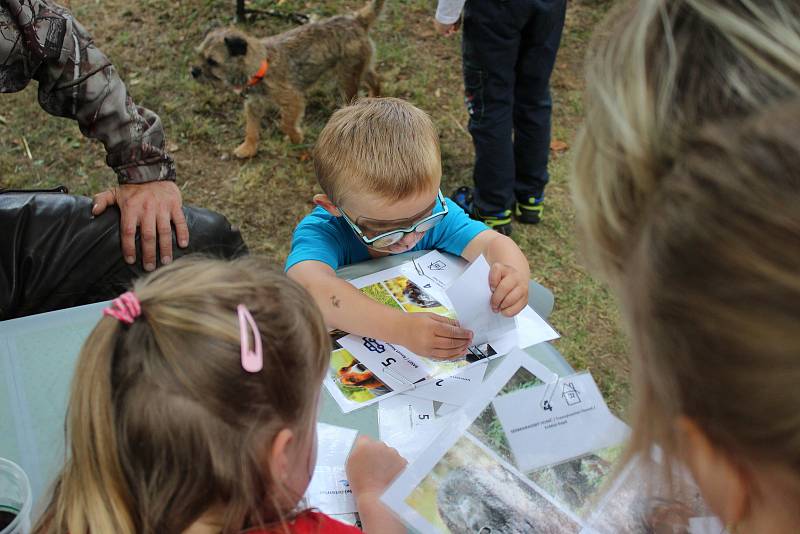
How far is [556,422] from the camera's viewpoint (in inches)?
50.0

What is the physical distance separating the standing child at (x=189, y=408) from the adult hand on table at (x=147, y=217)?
929 mm

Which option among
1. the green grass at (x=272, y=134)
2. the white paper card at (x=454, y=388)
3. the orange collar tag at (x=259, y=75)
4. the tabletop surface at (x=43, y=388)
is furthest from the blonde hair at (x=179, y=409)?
the orange collar tag at (x=259, y=75)

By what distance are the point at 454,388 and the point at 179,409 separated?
695 millimetres

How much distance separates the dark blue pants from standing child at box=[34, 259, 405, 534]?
1.98 metres

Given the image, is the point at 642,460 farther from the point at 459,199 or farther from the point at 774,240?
the point at 459,199

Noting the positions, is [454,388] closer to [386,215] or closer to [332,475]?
[332,475]

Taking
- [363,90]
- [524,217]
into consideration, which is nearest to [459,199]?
[524,217]

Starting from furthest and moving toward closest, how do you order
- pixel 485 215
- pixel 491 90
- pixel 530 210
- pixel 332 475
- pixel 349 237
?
Answer: 1. pixel 530 210
2. pixel 485 215
3. pixel 491 90
4. pixel 349 237
5. pixel 332 475

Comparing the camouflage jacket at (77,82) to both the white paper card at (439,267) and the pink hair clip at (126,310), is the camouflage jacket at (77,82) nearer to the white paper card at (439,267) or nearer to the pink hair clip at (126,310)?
the white paper card at (439,267)

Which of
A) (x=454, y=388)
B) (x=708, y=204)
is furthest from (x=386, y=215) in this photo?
(x=708, y=204)

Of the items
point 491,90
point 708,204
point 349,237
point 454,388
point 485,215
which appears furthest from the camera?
point 485,215

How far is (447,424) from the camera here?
1.28 m

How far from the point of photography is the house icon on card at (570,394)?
1.30 meters

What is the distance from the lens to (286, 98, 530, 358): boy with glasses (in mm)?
1458
